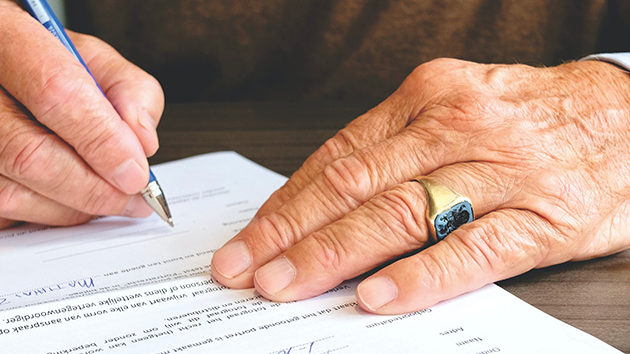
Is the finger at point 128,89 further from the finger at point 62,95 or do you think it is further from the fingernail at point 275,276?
the fingernail at point 275,276

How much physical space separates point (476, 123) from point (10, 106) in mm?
537

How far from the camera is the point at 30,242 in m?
0.71

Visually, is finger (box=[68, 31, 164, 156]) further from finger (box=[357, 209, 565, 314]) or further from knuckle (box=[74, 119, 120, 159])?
finger (box=[357, 209, 565, 314])

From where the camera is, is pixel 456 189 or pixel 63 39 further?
pixel 63 39

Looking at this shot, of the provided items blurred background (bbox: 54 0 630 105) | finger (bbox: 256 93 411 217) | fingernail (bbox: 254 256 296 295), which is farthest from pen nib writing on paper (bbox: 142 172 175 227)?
blurred background (bbox: 54 0 630 105)

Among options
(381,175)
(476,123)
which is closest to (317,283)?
(381,175)

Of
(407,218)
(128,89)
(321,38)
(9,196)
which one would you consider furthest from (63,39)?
(321,38)

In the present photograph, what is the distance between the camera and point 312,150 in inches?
39.5

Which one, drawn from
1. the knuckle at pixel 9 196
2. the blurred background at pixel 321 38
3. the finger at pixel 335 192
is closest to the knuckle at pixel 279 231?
the finger at pixel 335 192

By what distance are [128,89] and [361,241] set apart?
16.2 inches

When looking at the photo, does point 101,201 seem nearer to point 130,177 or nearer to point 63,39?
point 130,177

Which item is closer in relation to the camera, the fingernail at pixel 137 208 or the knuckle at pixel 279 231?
the knuckle at pixel 279 231

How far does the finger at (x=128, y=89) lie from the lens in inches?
30.0

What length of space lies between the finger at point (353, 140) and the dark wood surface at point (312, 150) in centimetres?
20
